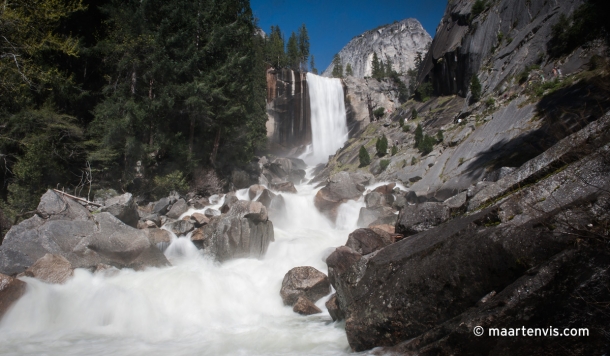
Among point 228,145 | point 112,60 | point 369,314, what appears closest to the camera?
point 369,314

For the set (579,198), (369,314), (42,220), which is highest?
(42,220)

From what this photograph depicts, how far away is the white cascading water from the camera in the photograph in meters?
7.96

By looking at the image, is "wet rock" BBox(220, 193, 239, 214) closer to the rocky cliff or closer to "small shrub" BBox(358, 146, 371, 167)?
"small shrub" BBox(358, 146, 371, 167)

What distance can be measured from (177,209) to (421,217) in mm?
14864

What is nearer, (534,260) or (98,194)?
(534,260)

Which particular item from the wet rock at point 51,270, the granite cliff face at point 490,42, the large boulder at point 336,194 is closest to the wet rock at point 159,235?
the wet rock at point 51,270

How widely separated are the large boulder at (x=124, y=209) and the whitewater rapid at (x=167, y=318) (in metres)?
4.48

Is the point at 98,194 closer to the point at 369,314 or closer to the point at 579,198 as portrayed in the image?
the point at 369,314

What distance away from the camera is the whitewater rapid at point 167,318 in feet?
26.1

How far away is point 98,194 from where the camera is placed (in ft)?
63.1

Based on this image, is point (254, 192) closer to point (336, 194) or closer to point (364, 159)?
point (336, 194)

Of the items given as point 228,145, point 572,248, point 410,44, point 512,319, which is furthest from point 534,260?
point 410,44

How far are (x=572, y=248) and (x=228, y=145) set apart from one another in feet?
80.1

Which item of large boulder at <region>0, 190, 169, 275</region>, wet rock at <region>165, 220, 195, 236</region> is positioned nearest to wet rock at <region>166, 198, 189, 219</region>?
wet rock at <region>165, 220, 195, 236</region>
